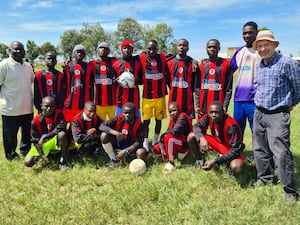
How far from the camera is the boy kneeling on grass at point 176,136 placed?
5758 mm

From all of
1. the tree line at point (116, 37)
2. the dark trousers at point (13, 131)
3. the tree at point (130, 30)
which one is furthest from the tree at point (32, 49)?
the dark trousers at point (13, 131)

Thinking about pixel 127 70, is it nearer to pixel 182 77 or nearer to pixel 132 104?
pixel 132 104

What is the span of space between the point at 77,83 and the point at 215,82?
2785 mm

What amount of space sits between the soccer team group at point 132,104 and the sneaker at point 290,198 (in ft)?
1.89

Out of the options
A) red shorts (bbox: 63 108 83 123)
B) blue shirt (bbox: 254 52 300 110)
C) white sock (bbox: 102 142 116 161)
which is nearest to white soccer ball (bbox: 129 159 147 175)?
white sock (bbox: 102 142 116 161)

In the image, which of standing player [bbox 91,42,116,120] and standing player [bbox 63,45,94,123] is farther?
standing player [bbox 91,42,116,120]

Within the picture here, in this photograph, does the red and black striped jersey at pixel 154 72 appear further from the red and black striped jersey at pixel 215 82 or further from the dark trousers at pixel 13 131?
the dark trousers at pixel 13 131

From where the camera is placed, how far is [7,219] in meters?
4.05

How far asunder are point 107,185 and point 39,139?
1.82m

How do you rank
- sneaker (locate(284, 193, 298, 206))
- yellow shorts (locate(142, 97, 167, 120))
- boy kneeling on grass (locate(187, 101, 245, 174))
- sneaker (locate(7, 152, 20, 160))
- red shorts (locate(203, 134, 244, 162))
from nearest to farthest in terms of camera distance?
1. sneaker (locate(284, 193, 298, 206))
2. boy kneeling on grass (locate(187, 101, 245, 174))
3. red shorts (locate(203, 134, 244, 162))
4. sneaker (locate(7, 152, 20, 160))
5. yellow shorts (locate(142, 97, 167, 120))

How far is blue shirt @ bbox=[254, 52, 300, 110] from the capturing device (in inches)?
166

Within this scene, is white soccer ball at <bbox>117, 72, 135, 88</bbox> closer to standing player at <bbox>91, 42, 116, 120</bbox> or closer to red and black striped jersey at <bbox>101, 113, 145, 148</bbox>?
standing player at <bbox>91, 42, 116, 120</bbox>

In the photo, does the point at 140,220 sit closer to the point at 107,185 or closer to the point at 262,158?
the point at 107,185

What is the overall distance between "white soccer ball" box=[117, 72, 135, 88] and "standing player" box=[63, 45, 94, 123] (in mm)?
678
